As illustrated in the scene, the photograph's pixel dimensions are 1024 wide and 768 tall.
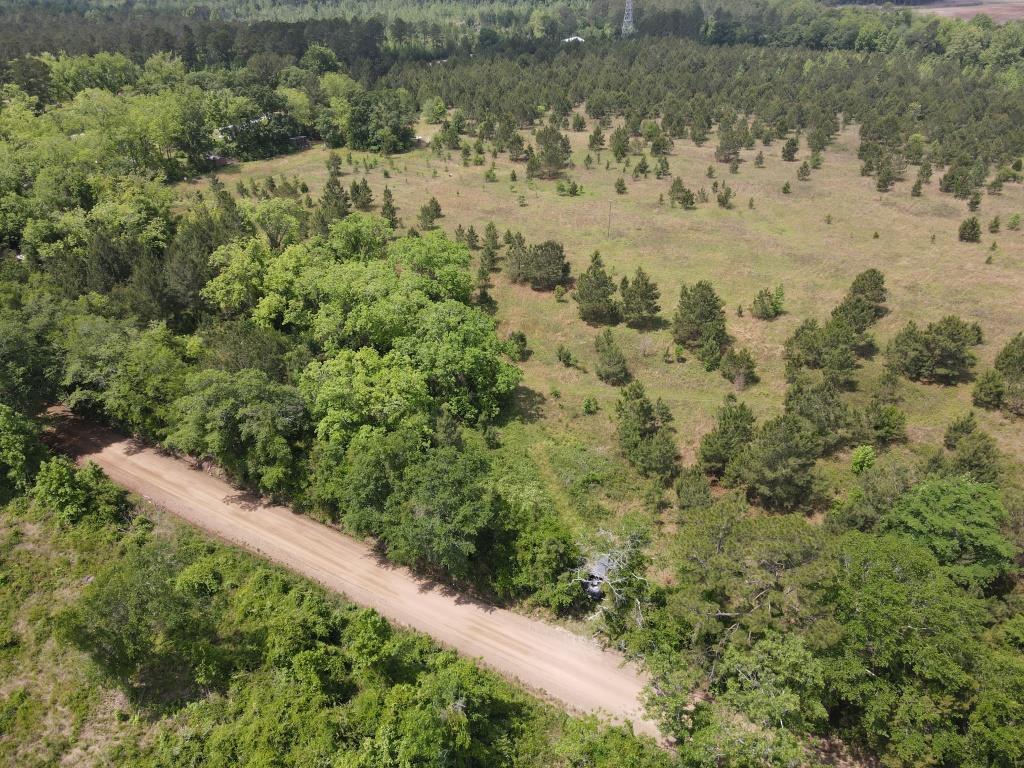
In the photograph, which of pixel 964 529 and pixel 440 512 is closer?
pixel 964 529

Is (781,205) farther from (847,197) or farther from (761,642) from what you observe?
(761,642)

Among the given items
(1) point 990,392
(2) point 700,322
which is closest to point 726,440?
(2) point 700,322

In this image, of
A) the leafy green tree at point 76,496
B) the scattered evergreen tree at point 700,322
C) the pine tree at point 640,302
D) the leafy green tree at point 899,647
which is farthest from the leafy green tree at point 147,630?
the pine tree at point 640,302

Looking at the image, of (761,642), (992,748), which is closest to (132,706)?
(761,642)

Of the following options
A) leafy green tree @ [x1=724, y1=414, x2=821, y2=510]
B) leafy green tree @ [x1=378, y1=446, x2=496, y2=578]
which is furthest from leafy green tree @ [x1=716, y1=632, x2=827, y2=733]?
leafy green tree @ [x1=378, y1=446, x2=496, y2=578]

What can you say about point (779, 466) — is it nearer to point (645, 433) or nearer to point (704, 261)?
point (645, 433)
